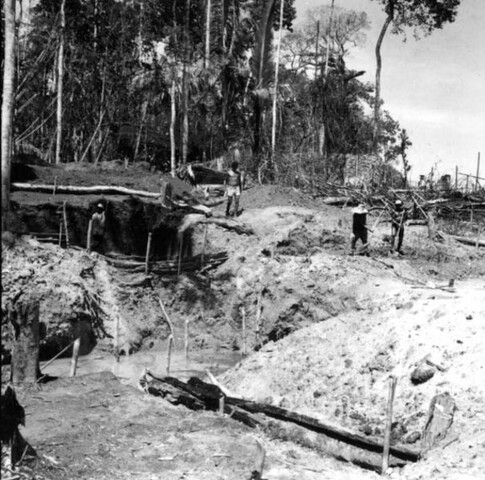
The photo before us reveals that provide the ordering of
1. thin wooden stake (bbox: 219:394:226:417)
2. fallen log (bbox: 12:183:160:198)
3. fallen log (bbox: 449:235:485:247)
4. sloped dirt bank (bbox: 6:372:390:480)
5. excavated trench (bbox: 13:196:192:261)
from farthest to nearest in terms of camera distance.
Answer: fallen log (bbox: 449:235:485:247)
fallen log (bbox: 12:183:160:198)
excavated trench (bbox: 13:196:192:261)
thin wooden stake (bbox: 219:394:226:417)
sloped dirt bank (bbox: 6:372:390:480)

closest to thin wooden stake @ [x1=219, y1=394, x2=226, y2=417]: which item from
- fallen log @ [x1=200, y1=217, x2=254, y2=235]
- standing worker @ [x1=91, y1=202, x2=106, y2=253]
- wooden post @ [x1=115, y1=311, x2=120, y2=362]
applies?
wooden post @ [x1=115, y1=311, x2=120, y2=362]

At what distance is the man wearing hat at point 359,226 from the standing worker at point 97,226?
6.42 meters

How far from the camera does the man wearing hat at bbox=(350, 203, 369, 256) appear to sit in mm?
14584

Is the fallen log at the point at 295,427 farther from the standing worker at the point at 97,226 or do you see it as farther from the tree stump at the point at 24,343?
the standing worker at the point at 97,226

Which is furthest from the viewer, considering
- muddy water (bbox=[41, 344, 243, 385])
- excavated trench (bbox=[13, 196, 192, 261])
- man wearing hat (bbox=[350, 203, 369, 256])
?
excavated trench (bbox=[13, 196, 192, 261])

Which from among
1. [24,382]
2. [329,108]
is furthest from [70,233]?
[329,108]

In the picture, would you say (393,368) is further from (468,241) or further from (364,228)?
(468,241)

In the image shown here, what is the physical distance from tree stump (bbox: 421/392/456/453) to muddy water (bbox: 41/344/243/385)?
5430 millimetres

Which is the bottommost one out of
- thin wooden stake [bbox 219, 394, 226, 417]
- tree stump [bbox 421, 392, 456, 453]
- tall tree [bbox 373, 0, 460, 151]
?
thin wooden stake [bbox 219, 394, 226, 417]

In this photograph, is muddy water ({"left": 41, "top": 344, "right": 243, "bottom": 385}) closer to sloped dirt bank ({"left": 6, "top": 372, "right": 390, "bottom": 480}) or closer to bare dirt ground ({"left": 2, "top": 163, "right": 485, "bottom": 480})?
bare dirt ground ({"left": 2, "top": 163, "right": 485, "bottom": 480})

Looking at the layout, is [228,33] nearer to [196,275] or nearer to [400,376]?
[196,275]

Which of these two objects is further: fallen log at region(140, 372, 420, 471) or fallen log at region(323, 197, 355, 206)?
fallen log at region(323, 197, 355, 206)

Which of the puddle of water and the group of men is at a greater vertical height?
the group of men

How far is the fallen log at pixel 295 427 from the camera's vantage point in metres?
Result: 7.92
